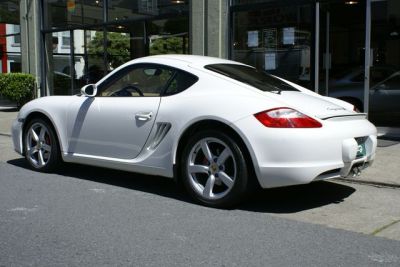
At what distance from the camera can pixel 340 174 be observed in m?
5.00

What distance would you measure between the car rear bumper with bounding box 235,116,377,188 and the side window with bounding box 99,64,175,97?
1.27 m

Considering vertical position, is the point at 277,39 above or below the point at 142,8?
below

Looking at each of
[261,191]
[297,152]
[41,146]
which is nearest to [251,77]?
[261,191]

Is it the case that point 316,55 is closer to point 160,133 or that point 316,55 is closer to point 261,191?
point 261,191

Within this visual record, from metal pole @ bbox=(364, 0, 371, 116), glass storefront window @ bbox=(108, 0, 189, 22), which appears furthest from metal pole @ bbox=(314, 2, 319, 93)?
glass storefront window @ bbox=(108, 0, 189, 22)

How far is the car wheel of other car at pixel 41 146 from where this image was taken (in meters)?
6.67

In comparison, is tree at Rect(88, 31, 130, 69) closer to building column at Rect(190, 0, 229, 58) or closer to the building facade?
the building facade

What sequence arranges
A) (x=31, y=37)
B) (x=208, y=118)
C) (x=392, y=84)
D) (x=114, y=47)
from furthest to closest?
1. (x=31, y=37)
2. (x=114, y=47)
3. (x=392, y=84)
4. (x=208, y=118)

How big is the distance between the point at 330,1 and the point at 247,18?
1958 mm

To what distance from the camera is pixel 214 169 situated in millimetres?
5164

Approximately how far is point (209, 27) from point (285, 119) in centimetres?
738

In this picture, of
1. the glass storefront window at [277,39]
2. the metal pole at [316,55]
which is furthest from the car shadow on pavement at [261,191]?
the glass storefront window at [277,39]

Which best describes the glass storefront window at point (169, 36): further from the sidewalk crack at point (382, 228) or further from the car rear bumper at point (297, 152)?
the sidewalk crack at point (382, 228)

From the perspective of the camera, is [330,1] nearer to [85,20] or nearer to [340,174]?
[340,174]
